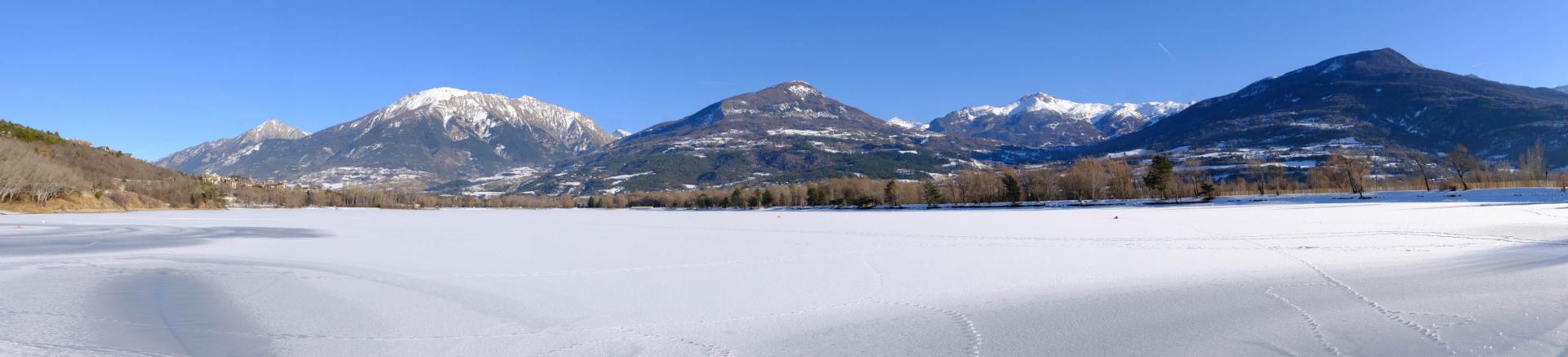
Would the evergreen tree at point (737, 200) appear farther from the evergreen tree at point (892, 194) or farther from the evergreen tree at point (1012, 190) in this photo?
the evergreen tree at point (1012, 190)

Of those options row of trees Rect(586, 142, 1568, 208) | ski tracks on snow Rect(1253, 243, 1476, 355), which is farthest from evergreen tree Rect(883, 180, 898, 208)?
ski tracks on snow Rect(1253, 243, 1476, 355)

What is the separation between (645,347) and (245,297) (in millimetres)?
7567

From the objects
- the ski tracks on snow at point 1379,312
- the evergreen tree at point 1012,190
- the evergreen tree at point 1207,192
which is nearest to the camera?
the ski tracks on snow at point 1379,312

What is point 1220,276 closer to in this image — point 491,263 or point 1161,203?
point 491,263

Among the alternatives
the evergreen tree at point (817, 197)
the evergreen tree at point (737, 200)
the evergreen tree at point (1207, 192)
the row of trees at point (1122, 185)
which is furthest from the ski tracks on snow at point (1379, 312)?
the evergreen tree at point (737, 200)

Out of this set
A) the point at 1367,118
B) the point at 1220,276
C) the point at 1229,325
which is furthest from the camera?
the point at 1367,118

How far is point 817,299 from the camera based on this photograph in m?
9.66

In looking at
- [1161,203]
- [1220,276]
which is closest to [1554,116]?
[1161,203]

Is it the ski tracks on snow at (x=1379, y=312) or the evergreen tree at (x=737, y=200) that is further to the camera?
the evergreen tree at (x=737, y=200)

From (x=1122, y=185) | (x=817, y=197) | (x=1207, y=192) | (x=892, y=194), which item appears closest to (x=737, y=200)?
(x=817, y=197)

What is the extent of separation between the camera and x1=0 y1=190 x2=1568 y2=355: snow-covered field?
6.61 metres

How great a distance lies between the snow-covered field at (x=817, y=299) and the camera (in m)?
6.61

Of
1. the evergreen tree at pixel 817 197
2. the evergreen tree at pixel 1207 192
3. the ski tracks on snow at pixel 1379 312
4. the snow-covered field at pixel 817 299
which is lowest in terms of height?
the ski tracks on snow at pixel 1379 312

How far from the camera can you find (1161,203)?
204ft
